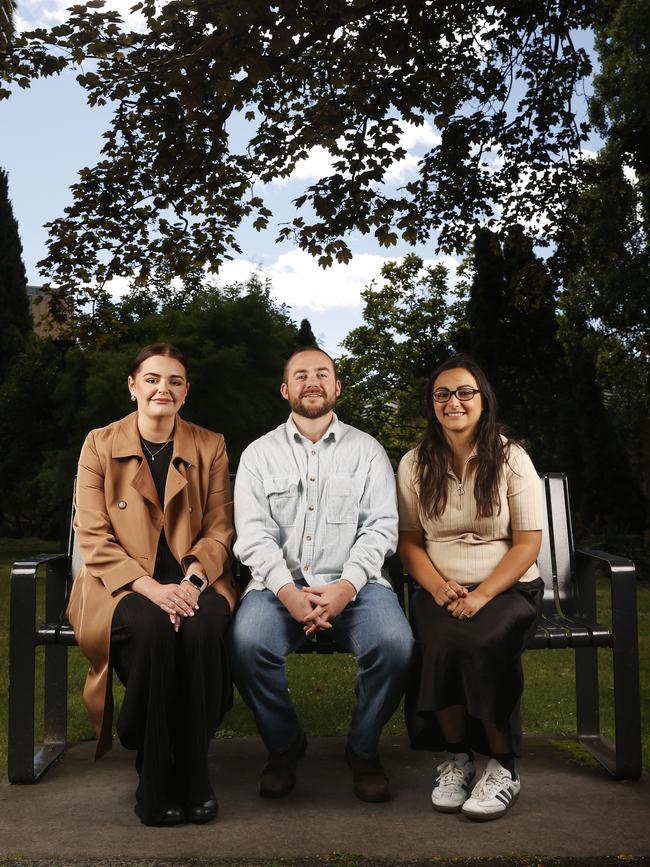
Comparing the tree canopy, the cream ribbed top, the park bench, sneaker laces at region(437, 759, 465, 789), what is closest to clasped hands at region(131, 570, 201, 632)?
the park bench

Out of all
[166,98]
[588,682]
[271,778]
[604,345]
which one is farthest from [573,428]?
[271,778]

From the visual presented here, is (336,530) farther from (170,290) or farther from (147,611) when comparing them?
(170,290)

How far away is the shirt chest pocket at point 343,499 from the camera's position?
4000mm

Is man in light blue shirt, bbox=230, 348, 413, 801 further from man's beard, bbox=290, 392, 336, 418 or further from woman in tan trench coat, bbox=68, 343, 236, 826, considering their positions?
woman in tan trench coat, bbox=68, 343, 236, 826

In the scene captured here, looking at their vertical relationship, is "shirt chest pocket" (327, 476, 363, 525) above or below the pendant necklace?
below

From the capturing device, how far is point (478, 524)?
3.92 metres

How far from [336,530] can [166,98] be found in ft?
22.8

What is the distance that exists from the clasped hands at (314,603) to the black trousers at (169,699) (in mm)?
299

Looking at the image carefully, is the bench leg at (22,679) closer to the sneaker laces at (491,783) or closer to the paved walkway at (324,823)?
the paved walkway at (324,823)

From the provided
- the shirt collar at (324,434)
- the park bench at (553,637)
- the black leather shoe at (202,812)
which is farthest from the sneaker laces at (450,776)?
the shirt collar at (324,434)

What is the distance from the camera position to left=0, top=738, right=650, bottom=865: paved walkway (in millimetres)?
3227

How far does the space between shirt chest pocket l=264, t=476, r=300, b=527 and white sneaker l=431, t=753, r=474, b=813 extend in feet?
3.85

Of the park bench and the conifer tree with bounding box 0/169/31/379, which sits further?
the conifer tree with bounding box 0/169/31/379

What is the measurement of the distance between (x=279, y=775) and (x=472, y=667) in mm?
929
